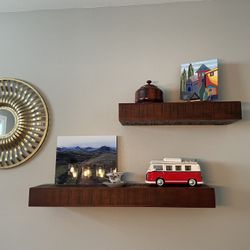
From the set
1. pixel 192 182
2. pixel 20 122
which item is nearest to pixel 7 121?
pixel 20 122

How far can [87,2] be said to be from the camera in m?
1.54

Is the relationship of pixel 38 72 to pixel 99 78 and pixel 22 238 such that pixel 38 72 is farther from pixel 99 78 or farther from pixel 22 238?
pixel 22 238

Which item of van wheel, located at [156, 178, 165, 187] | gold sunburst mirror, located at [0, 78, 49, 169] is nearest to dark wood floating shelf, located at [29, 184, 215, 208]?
van wheel, located at [156, 178, 165, 187]

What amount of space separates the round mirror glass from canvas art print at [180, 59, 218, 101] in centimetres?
114

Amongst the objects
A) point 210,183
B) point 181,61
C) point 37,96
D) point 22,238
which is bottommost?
point 22,238

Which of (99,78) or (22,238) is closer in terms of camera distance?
(22,238)

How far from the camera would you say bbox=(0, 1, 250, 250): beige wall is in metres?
1.33

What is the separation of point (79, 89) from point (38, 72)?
325 mm

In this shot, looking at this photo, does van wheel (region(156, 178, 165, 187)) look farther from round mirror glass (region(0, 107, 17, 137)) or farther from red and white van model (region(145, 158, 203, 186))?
round mirror glass (region(0, 107, 17, 137))

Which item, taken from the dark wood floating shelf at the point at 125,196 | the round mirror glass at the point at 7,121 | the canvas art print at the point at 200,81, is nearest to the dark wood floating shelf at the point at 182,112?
the canvas art print at the point at 200,81

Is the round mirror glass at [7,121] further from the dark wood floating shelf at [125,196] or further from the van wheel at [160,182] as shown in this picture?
the van wheel at [160,182]

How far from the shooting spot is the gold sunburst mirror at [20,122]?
1473 millimetres

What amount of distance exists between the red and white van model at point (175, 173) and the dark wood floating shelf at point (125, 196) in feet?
0.15

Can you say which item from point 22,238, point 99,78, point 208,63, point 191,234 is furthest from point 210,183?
point 22,238
